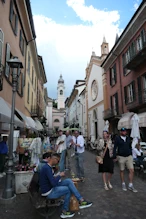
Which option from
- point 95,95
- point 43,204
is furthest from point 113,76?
point 43,204

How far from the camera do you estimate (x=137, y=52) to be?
47.4 ft

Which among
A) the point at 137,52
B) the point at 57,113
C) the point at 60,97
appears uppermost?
the point at 60,97

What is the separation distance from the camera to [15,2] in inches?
411

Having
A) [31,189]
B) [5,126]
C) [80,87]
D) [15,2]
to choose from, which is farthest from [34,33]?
[80,87]

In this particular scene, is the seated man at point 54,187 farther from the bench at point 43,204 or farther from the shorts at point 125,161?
the shorts at point 125,161

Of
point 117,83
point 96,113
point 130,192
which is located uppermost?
point 117,83

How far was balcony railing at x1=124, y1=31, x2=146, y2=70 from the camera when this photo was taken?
41.9ft

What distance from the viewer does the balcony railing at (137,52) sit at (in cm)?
1277

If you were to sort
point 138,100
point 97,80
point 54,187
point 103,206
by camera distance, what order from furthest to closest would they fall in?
point 97,80
point 138,100
point 103,206
point 54,187

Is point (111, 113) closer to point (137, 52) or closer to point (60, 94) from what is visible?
point (137, 52)

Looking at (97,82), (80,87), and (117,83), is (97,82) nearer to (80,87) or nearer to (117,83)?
(117,83)

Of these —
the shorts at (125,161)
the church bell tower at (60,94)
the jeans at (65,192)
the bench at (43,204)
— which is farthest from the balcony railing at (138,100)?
the church bell tower at (60,94)

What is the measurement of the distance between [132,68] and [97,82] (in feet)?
37.7

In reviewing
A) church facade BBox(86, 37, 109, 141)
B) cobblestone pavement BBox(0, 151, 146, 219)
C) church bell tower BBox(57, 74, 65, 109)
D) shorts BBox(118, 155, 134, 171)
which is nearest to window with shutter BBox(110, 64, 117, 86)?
church facade BBox(86, 37, 109, 141)
